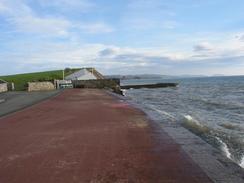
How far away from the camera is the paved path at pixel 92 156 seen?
20.1 feet

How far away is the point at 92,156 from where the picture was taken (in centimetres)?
770

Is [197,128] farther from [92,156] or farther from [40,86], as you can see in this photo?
[40,86]

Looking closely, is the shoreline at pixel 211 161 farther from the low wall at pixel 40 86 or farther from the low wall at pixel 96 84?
the low wall at pixel 96 84

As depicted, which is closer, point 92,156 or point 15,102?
point 92,156

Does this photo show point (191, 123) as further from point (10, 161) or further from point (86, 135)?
point (10, 161)

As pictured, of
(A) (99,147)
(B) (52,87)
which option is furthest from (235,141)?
(B) (52,87)

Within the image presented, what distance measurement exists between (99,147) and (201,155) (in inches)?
95.3

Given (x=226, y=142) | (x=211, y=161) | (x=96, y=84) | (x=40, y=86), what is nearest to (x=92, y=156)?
(x=211, y=161)

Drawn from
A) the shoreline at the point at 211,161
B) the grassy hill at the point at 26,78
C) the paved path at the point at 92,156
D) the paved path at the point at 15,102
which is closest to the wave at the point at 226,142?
the shoreline at the point at 211,161

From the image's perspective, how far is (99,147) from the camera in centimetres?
868

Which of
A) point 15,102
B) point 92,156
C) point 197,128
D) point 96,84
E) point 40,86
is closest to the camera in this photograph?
point 92,156

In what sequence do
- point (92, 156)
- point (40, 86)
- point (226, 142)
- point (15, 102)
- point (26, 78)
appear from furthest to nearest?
1. point (26, 78)
2. point (40, 86)
3. point (15, 102)
4. point (226, 142)
5. point (92, 156)

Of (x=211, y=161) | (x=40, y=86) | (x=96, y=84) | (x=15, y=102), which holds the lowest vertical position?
(x=96, y=84)

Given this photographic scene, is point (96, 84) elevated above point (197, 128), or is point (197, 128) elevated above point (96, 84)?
point (197, 128)
